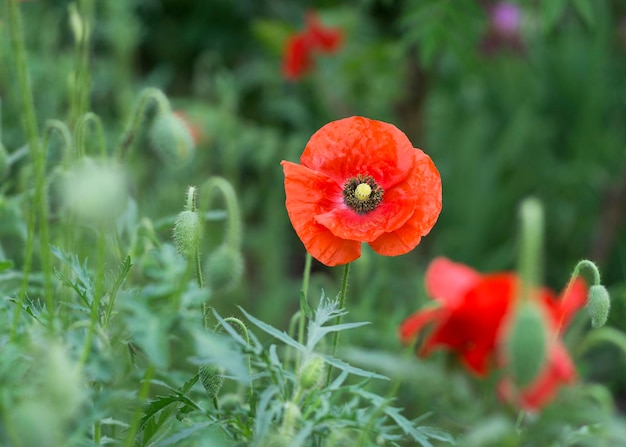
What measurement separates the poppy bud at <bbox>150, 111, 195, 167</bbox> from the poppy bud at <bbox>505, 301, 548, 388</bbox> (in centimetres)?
60

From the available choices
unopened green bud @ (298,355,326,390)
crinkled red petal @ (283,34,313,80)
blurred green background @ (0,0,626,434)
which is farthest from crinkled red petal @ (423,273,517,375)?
crinkled red petal @ (283,34,313,80)

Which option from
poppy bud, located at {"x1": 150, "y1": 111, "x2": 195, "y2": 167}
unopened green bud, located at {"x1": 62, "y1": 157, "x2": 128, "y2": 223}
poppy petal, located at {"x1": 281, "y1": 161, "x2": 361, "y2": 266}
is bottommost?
poppy petal, located at {"x1": 281, "y1": 161, "x2": 361, "y2": 266}

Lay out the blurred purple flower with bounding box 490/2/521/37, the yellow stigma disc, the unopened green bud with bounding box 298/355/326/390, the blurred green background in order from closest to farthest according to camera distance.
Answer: the unopened green bud with bounding box 298/355/326/390 < the yellow stigma disc < the blurred green background < the blurred purple flower with bounding box 490/2/521/37

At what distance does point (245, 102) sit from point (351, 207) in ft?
9.55

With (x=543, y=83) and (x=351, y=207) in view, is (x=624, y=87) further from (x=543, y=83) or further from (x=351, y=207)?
(x=351, y=207)

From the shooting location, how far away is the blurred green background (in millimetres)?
2523

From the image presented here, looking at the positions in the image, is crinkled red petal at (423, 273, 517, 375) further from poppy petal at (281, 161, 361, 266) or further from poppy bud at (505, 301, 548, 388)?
poppy bud at (505, 301, 548, 388)

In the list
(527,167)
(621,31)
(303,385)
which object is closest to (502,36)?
(621,31)

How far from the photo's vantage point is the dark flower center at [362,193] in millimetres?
1083

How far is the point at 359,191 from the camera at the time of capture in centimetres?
108

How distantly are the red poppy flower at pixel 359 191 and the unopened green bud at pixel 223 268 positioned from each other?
80 mm

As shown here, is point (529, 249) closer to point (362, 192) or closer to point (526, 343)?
point (526, 343)

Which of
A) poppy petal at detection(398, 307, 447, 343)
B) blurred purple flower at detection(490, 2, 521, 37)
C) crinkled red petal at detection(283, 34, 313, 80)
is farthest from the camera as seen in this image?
blurred purple flower at detection(490, 2, 521, 37)

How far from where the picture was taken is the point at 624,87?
3.30m
